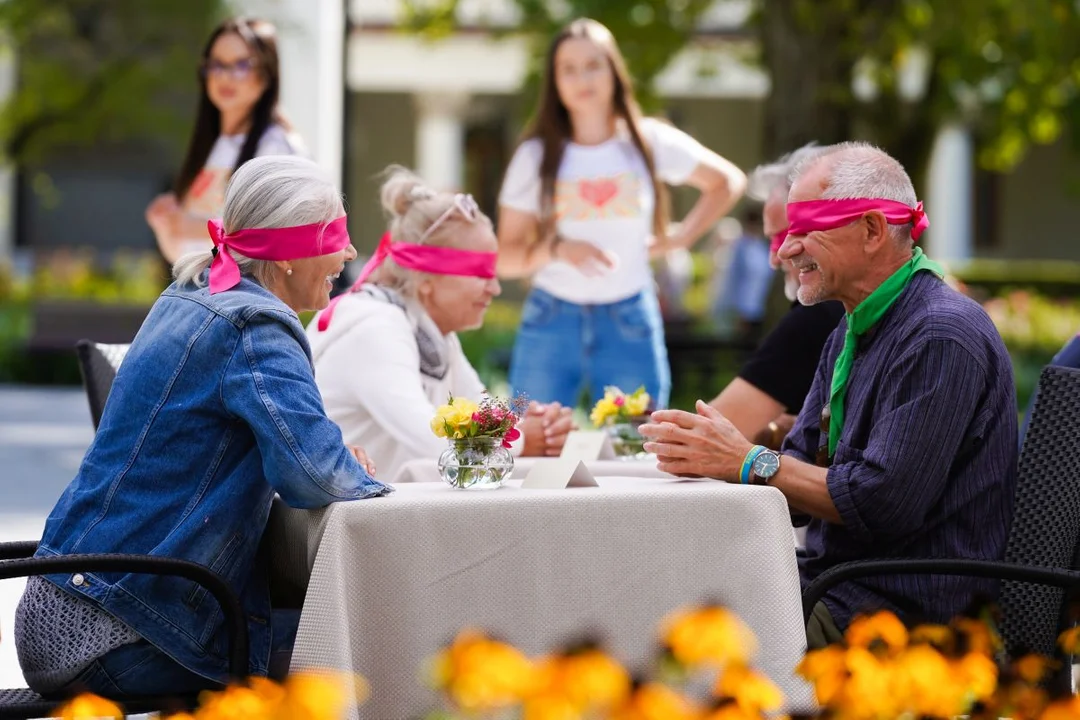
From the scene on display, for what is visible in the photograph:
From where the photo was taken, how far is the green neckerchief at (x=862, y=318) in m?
3.77

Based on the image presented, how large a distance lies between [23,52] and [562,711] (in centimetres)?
2339

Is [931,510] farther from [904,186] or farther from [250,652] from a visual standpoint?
[250,652]

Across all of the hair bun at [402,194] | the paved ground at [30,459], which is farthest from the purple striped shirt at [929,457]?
the paved ground at [30,459]

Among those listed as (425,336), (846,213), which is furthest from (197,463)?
(846,213)

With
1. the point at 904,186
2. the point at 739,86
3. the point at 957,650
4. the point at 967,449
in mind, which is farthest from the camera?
the point at 739,86

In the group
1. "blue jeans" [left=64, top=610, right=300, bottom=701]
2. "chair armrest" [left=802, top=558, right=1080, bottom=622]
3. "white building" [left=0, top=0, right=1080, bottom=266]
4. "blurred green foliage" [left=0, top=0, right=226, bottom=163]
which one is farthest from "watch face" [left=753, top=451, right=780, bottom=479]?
"white building" [left=0, top=0, right=1080, bottom=266]

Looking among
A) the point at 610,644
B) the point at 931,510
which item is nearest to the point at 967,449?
the point at 931,510

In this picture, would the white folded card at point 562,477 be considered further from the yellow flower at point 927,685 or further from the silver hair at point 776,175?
the silver hair at point 776,175

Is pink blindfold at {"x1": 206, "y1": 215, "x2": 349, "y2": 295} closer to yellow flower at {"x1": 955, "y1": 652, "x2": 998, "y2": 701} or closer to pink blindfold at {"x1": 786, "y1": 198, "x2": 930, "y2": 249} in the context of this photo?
pink blindfold at {"x1": 786, "y1": 198, "x2": 930, "y2": 249}

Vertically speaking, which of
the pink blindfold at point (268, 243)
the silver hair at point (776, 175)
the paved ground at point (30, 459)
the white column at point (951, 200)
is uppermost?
the silver hair at point (776, 175)

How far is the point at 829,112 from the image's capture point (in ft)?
41.0

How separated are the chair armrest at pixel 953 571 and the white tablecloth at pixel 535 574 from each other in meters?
0.09

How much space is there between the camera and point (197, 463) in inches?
130

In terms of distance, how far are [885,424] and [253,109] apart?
3.79 metres
